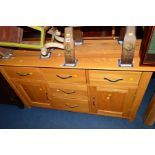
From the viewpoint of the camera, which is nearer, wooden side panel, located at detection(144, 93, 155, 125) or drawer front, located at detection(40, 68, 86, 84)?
drawer front, located at detection(40, 68, 86, 84)

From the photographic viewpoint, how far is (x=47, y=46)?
51.3 inches

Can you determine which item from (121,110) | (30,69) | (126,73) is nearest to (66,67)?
(30,69)

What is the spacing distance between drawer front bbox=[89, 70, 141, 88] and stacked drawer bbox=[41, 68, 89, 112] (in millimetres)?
96

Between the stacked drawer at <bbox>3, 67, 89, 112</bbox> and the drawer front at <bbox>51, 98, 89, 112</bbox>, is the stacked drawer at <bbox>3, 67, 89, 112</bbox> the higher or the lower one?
the higher one

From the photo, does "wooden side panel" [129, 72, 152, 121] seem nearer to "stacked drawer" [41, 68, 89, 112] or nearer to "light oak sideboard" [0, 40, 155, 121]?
"light oak sideboard" [0, 40, 155, 121]

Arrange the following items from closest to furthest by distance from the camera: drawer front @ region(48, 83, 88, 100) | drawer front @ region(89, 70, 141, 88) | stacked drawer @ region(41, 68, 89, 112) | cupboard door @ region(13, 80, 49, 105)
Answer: drawer front @ region(89, 70, 141, 88)
stacked drawer @ region(41, 68, 89, 112)
drawer front @ region(48, 83, 88, 100)
cupboard door @ region(13, 80, 49, 105)

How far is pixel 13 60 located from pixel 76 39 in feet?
1.93

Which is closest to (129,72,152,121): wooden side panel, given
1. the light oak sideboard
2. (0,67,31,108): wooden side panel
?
the light oak sideboard

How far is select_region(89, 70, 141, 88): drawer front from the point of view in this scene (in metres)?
1.23

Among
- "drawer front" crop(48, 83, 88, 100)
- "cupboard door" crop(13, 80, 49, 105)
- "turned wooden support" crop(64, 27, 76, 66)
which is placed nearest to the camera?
"turned wooden support" crop(64, 27, 76, 66)

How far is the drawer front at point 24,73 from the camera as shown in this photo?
143 cm

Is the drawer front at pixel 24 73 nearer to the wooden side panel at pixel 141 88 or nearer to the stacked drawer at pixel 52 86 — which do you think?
the stacked drawer at pixel 52 86

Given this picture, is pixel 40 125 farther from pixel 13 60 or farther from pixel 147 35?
pixel 147 35

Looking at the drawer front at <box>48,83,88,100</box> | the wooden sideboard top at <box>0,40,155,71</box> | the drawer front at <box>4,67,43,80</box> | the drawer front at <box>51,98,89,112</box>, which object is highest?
the wooden sideboard top at <box>0,40,155,71</box>
